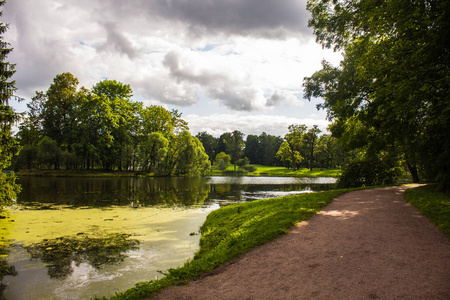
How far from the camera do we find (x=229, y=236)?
8.15 meters

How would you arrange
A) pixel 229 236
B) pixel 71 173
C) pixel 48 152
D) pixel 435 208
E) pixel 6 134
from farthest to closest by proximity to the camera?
pixel 48 152 < pixel 71 173 < pixel 6 134 < pixel 435 208 < pixel 229 236

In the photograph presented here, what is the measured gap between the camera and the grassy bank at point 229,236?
5.01 meters

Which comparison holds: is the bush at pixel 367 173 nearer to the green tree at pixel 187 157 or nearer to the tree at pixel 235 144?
the green tree at pixel 187 157

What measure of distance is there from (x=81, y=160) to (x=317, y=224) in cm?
4647

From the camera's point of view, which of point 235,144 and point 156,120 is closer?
point 156,120

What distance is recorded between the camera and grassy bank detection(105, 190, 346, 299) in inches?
197

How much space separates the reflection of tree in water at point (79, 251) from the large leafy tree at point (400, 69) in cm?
1003

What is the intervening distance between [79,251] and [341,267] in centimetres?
722

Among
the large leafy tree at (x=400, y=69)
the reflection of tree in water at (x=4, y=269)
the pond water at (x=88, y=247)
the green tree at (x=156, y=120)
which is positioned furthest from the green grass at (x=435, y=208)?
the green tree at (x=156, y=120)

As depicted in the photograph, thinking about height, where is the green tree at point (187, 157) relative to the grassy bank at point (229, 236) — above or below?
above

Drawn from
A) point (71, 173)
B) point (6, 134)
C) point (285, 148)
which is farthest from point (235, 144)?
point (6, 134)

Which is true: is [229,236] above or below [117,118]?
below

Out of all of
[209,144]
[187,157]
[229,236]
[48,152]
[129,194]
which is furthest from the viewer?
[209,144]

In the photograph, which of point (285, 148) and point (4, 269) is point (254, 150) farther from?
point (4, 269)
